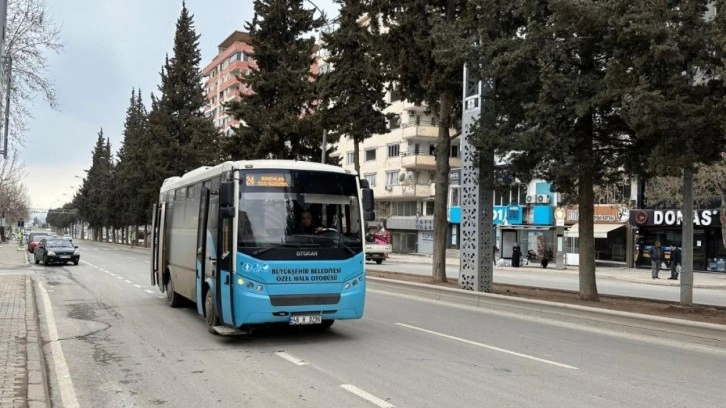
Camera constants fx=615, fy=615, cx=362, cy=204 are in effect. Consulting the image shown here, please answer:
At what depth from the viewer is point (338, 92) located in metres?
27.1

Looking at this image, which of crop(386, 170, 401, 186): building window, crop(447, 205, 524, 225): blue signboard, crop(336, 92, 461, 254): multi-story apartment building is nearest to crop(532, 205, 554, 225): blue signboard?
crop(447, 205, 524, 225): blue signboard

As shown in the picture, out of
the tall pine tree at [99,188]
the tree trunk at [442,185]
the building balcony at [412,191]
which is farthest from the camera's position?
the tall pine tree at [99,188]

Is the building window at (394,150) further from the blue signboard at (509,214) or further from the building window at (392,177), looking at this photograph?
the blue signboard at (509,214)

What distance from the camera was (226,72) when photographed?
104938 mm

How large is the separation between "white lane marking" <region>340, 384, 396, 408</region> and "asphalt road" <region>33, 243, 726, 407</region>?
2 cm

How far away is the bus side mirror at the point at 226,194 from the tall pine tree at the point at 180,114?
4558 cm

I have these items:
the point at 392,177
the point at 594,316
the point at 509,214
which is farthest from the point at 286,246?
the point at 392,177

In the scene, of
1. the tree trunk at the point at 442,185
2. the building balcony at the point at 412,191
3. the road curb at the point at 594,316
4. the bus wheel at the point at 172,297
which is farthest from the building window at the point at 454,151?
the bus wheel at the point at 172,297

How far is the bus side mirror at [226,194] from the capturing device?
9.67 metres

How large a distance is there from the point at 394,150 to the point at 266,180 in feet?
Answer: 192

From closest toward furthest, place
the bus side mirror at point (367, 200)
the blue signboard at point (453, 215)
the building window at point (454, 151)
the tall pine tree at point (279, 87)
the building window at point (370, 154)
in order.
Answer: the bus side mirror at point (367, 200) → the tall pine tree at point (279, 87) → the blue signboard at point (453, 215) → the building window at point (454, 151) → the building window at point (370, 154)

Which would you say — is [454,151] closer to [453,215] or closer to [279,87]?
[453,215]

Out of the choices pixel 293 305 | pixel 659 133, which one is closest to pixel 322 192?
pixel 293 305

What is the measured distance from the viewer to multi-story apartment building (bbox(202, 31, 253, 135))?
99.1 metres
